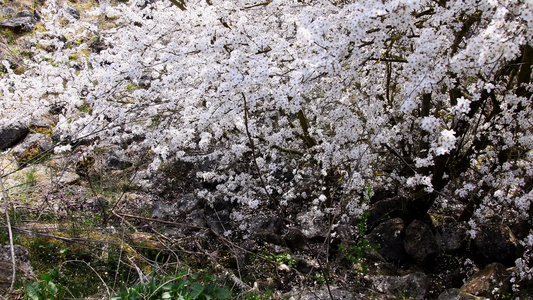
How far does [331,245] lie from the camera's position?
5145mm

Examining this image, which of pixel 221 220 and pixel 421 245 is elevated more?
pixel 421 245

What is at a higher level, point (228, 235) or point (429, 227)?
point (429, 227)

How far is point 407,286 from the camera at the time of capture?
4.13 m

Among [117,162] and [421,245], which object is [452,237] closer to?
[421,245]

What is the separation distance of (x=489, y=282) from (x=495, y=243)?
2.98 ft

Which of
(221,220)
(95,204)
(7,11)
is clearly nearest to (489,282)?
(221,220)

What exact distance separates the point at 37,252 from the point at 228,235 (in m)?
2.45

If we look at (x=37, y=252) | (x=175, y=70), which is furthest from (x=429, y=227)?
(x=37, y=252)

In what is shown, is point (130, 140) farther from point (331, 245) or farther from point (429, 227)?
point (429, 227)

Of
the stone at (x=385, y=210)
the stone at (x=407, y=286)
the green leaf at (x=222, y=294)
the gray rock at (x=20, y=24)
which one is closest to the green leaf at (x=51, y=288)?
the green leaf at (x=222, y=294)

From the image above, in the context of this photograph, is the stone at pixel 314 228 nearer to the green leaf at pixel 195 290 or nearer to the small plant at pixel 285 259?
the small plant at pixel 285 259

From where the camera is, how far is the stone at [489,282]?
3.89 metres

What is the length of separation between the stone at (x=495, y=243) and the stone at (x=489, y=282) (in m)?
0.61

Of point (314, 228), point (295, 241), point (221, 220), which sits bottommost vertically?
point (221, 220)
